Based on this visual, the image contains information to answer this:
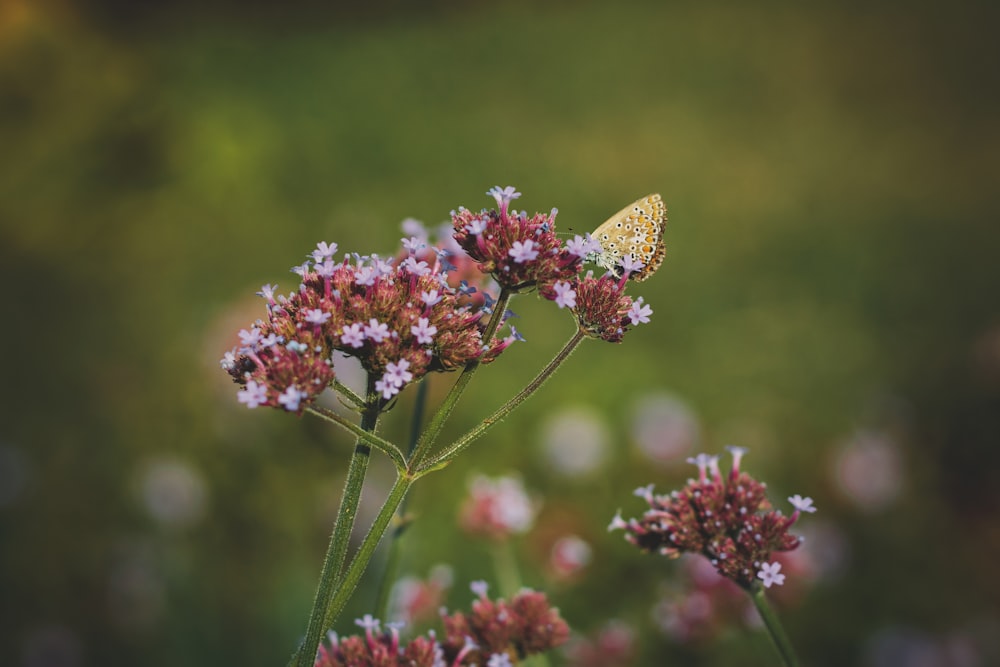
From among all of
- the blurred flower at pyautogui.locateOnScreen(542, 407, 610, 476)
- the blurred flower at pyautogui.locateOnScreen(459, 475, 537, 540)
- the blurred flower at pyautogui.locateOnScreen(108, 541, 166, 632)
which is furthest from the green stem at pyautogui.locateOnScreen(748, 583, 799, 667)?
the blurred flower at pyautogui.locateOnScreen(542, 407, 610, 476)

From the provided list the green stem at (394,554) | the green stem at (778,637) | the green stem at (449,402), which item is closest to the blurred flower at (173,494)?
the green stem at (394,554)

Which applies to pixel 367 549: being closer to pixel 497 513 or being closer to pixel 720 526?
pixel 720 526

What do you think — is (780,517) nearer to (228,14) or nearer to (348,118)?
(348,118)

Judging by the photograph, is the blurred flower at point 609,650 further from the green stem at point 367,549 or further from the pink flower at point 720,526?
the green stem at point 367,549

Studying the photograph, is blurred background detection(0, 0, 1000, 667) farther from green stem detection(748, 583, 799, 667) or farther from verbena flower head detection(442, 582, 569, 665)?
green stem detection(748, 583, 799, 667)

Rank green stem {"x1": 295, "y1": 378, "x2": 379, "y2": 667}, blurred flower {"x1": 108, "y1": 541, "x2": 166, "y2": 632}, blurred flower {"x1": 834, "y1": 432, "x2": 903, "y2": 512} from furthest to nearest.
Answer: blurred flower {"x1": 834, "y1": 432, "x2": 903, "y2": 512} < blurred flower {"x1": 108, "y1": 541, "x2": 166, "y2": 632} < green stem {"x1": 295, "y1": 378, "x2": 379, "y2": 667}

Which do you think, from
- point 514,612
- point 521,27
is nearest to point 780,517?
point 514,612

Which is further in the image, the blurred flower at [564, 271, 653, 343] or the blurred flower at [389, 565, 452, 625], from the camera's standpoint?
the blurred flower at [389, 565, 452, 625]
